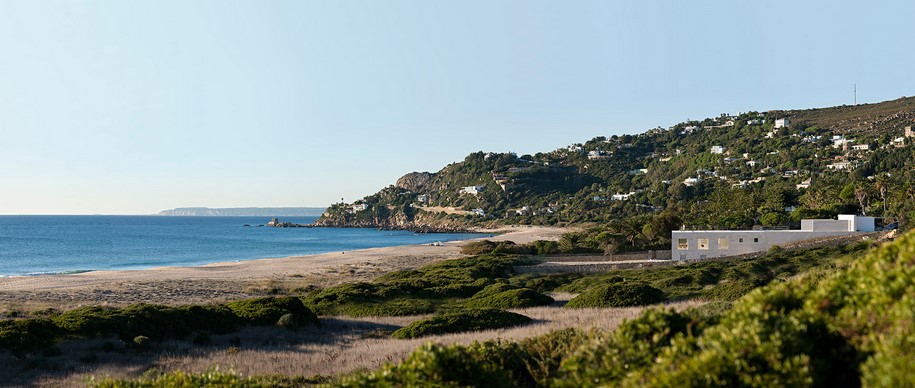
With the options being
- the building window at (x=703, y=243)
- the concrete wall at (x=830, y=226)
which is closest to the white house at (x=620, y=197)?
the concrete wall at (x=830, y=226)

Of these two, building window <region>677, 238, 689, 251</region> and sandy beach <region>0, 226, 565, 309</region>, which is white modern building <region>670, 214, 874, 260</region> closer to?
building window <region>677, 238, 689, 251</region>

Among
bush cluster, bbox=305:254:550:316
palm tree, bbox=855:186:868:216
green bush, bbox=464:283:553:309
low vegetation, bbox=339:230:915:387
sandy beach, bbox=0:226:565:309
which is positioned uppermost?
palm tree, bbox=855:186:868:216

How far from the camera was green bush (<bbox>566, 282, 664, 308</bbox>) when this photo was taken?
25297mm

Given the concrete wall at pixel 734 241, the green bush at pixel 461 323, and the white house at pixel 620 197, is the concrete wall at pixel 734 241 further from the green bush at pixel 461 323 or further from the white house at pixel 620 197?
the white house at pixel 620 197

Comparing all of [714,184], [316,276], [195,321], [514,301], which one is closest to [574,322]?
[514,301]

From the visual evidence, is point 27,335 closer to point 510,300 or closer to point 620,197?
point 510,300

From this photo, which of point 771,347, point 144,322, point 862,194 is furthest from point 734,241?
point 771,347

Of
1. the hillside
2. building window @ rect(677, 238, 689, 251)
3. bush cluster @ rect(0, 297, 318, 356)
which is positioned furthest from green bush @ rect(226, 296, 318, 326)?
the hillside

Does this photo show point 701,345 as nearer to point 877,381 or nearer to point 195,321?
point 877,381

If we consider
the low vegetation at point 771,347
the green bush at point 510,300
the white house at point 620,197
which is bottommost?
the green bush at point 510,300

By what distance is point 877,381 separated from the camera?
564 centimetres

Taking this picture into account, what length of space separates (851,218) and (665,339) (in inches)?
1902

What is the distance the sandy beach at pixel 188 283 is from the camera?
119 ft

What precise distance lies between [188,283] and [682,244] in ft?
115
